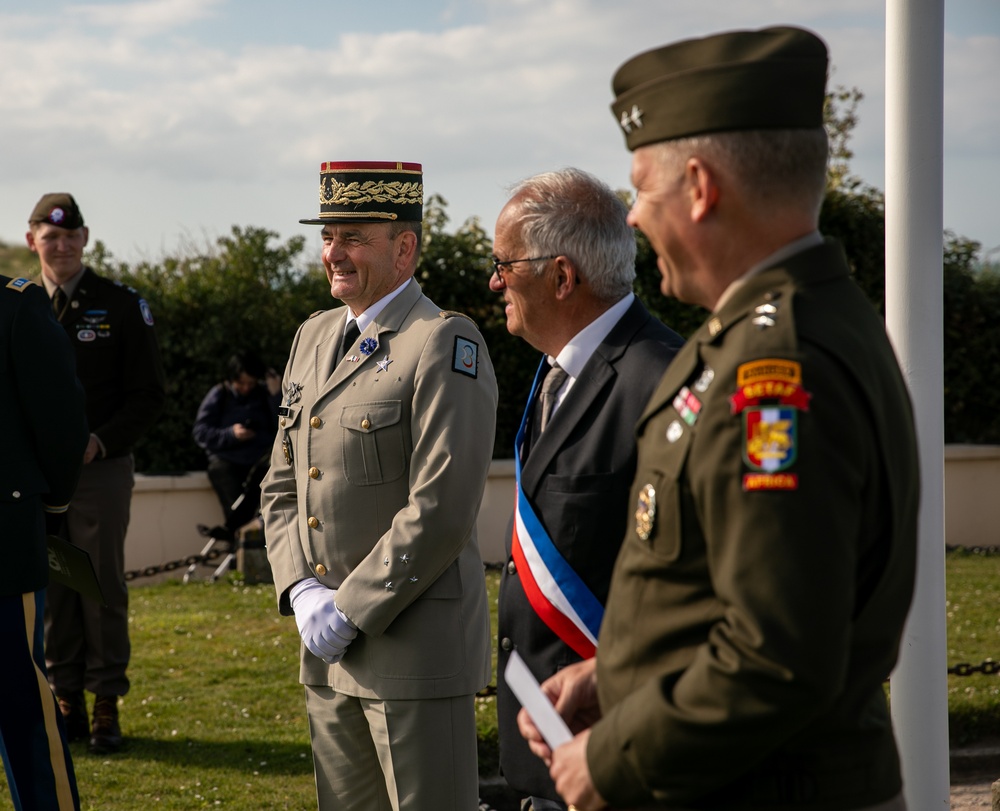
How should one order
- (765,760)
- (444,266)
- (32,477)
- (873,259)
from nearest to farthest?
(765,760) < (32,477) < (444,266) < (873,259)

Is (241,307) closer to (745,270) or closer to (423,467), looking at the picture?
(423,467)

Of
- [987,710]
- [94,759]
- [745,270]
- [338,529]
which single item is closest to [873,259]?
[987,710]

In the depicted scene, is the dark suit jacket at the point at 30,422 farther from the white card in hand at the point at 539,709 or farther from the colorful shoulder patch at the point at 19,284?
the white card in hand at the point at 539,709

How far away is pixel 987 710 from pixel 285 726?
11.3 feet

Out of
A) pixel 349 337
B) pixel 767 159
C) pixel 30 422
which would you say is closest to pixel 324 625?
pixel 349 337

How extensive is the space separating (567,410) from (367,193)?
1.05 m

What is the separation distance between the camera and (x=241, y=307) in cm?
1242

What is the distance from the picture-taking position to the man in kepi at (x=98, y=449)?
19.1 feet

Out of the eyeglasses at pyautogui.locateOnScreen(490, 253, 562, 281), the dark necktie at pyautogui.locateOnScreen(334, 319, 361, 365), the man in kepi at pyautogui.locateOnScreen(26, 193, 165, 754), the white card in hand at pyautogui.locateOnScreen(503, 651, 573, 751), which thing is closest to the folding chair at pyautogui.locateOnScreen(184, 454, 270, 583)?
the man in kepi at pyautogui.locateOnScreen(26, 193, 165, 754)

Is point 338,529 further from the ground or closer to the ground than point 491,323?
closer to the ground

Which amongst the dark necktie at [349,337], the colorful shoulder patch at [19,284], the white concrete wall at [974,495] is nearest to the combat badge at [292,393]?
the dark necktie at [349,337]

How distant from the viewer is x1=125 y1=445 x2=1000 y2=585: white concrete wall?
11062 mm

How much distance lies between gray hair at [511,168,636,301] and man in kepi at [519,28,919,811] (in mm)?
1053

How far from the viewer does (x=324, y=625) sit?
325cm
